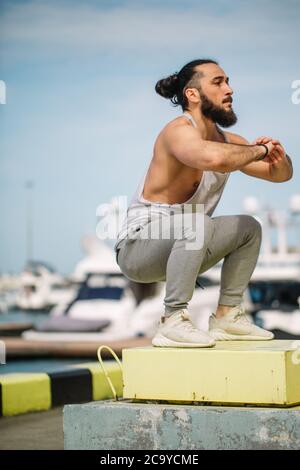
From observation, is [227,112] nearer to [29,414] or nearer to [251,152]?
[251,152]

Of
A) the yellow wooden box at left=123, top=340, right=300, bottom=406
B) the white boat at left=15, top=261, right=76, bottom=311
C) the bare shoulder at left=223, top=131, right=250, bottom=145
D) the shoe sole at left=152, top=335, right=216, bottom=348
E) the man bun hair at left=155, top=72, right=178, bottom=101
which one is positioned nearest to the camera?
the yellow wooden box at left=123, top=340, right=300, bottom=406

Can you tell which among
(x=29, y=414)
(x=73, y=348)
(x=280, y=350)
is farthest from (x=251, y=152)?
(x=73, y=348)

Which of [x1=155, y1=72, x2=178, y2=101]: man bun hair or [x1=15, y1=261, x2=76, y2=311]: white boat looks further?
[x1=15, y1=261, x2=76, y2=311]: white boat

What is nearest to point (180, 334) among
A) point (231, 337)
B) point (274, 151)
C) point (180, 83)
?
point (231, 337)

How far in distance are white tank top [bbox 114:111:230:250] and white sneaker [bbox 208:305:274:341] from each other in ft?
1.60

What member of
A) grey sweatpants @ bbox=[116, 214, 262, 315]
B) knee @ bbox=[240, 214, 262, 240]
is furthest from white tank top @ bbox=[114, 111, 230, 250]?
knee @ bbox=[240, 214, 262, 240]

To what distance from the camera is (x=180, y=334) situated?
3.85 m

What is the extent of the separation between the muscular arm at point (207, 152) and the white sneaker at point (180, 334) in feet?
2.13

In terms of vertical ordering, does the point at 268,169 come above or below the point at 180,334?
above

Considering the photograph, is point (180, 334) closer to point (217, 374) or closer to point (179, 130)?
point (217, 374)

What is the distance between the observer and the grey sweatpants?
153 inches

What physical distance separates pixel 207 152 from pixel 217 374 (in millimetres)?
931

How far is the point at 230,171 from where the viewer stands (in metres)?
3.92

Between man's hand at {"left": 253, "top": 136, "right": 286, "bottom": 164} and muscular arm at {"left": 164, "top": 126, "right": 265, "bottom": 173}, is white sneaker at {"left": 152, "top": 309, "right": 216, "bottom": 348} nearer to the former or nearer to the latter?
muscular arm at {"left": 164, "top": 126, "right": 265, "bottom": 173}
